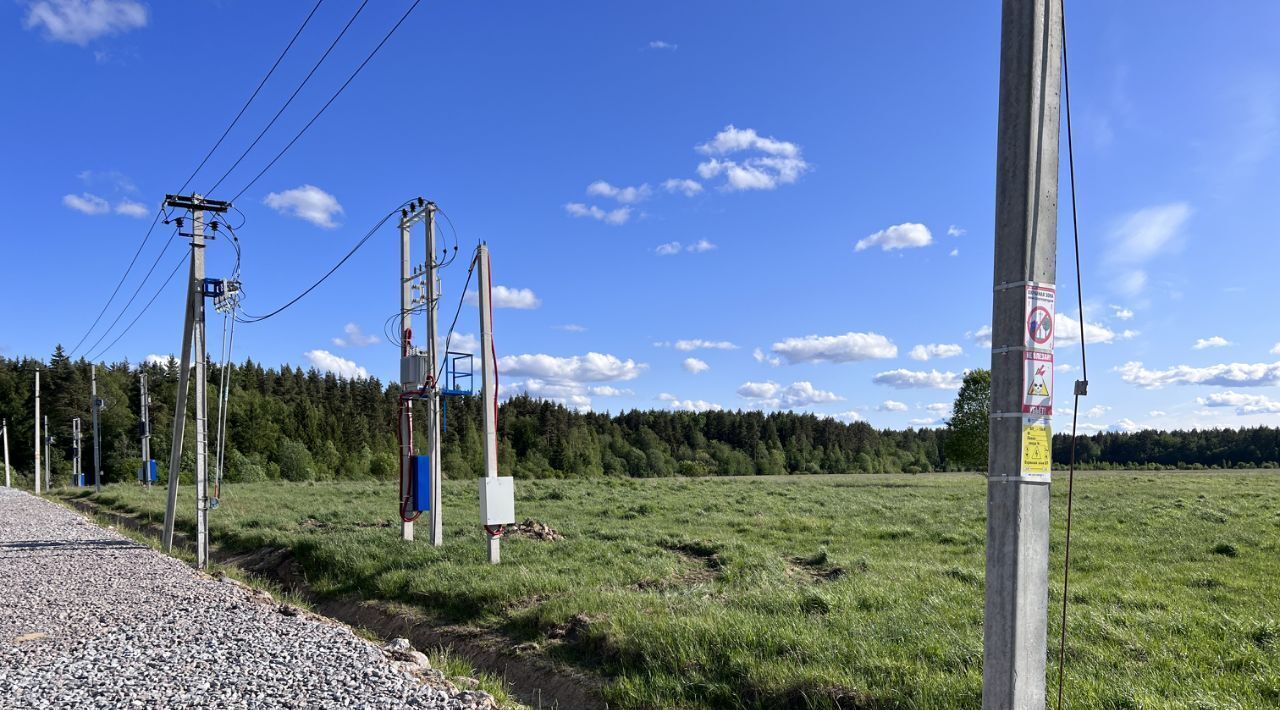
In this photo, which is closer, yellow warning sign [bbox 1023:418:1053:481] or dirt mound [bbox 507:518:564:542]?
yellow warning sign [bbox 1023:418:1053:481]

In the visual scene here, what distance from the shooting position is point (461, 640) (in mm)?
9625

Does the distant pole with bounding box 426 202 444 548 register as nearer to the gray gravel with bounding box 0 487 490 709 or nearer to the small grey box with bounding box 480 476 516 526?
the small grey box with bounding box 480 476 516 526

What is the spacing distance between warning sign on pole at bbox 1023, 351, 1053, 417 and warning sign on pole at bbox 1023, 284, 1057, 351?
0.05m

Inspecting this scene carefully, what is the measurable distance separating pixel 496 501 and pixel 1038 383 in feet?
33.2

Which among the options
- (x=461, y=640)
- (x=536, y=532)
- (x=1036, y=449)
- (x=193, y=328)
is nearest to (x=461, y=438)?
(x=193, y=328)

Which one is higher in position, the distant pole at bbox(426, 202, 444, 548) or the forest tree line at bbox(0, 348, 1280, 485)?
the distant pole at bbox(426, 202, 444, 548)

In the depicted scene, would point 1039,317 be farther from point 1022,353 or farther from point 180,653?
point 180,653

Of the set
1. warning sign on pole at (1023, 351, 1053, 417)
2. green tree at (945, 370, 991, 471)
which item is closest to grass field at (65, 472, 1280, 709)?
warning sign on pole at (1023, 351, 1053, 417)

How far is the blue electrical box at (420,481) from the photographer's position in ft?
49.1

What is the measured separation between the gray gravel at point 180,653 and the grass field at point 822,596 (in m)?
1.72

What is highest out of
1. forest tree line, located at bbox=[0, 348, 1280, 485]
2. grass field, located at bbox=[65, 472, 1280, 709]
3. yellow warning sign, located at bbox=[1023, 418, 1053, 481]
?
yellow warning sign, located at bbox=[1023, 418, 1053, 481]

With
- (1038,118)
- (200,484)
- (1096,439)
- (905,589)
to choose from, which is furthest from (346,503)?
(1096,439)

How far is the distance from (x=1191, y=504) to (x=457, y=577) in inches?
811

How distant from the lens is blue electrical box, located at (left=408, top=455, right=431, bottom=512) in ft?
49.1
